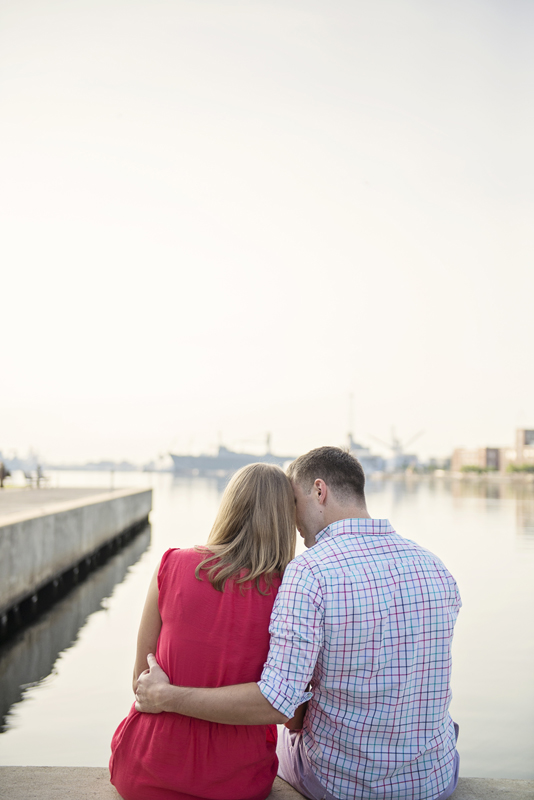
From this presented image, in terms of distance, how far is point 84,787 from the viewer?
2.33 metres

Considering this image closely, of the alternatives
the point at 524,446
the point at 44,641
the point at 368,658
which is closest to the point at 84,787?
the point at 368,658

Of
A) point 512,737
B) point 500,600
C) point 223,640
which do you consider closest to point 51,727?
point 512,737

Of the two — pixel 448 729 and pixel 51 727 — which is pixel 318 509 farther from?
pixel 51 727

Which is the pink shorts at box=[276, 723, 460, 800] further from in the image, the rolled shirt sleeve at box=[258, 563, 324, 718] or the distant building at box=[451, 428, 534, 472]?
the distant building at box=[451, 428, 534, 472]

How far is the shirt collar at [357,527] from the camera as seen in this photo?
206 cm

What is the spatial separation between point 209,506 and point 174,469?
131 meters

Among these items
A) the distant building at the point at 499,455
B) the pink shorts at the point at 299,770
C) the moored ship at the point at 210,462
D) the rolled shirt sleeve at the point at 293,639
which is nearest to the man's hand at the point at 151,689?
the rolled shirt sleeve at the point at 293,639

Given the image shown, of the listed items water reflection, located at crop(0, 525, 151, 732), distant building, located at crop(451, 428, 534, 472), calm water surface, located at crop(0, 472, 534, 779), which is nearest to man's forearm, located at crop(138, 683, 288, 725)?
calm water surface, located at crop(0, 472, 534, 779)

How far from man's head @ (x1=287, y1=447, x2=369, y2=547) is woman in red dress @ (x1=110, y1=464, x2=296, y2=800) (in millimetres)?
151

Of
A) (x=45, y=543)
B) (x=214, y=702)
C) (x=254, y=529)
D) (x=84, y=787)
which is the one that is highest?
(x=254, y=529)

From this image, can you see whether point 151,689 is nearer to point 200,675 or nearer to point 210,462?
point 200,675

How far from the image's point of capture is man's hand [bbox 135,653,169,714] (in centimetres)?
203

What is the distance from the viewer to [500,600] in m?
11.3

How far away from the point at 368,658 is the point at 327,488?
1.77 ft
